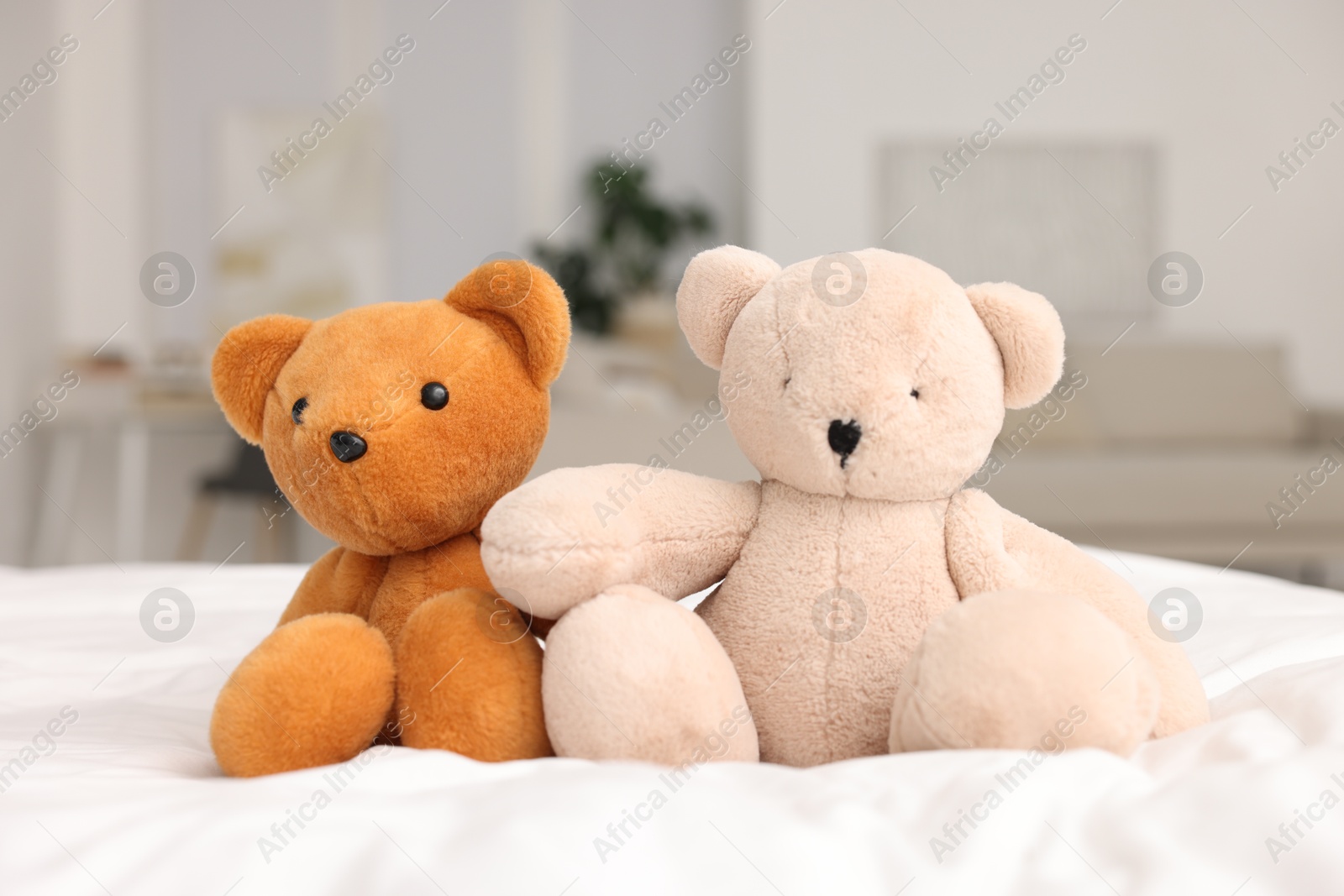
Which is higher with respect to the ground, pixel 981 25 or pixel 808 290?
pixel 981 25

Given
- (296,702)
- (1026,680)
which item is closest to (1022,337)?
(1026,680)

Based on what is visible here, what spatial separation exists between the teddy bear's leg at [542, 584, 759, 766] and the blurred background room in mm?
3579

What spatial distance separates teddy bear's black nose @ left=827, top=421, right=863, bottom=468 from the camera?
0.54m

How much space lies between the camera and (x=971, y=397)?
1.82 ft

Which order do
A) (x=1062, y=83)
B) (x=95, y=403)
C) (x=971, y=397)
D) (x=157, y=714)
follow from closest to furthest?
(x=971, y=397), (x=157, y=714), (x=95, y=403), (x=1062, y=83)

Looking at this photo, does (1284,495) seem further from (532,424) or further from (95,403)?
(95,403)

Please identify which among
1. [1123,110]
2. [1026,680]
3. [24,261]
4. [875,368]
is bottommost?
[24,261]

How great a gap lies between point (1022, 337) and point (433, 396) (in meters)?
0.34

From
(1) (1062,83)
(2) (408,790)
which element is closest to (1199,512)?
(1) (1062,83)

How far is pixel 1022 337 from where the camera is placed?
57cm

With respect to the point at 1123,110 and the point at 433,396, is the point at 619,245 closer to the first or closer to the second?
the point at 1123,110

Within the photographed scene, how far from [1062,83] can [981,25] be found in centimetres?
45

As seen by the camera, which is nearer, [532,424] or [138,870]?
[138,870]

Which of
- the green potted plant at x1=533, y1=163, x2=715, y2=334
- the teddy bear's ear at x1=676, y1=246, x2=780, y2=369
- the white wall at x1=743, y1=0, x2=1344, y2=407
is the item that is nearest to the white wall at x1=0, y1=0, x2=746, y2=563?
the green potted plant at x1=533, y1=163, x2=715, y2=334
